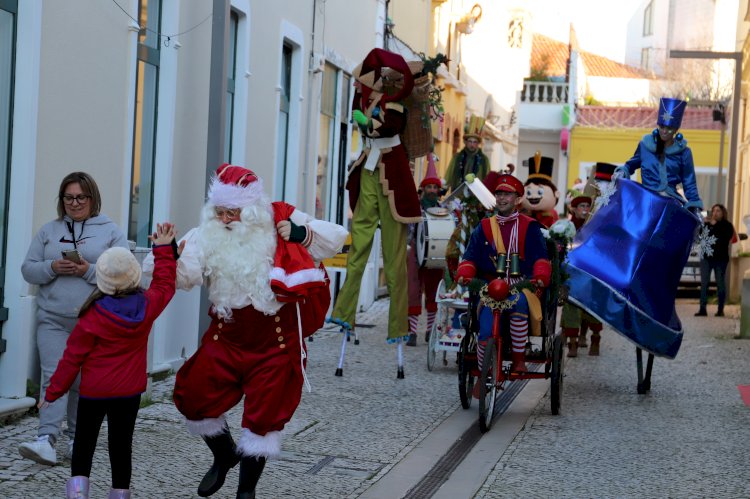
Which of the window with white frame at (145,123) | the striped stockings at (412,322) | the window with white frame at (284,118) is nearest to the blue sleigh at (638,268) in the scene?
the striped stockings at (412,322)

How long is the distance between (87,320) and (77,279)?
5.32ft

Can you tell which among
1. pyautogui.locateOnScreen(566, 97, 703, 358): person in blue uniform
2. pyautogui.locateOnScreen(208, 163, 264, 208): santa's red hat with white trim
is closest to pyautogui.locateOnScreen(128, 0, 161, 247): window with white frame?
pyautogui.locateOnScreen(566, 97, 703, 358): person in blue uniform

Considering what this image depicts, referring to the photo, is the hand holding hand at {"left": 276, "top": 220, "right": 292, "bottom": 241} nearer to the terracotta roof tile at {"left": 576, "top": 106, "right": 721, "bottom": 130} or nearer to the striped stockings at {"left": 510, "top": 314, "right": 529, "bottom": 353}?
the striped stockings at {"left": 510, "top": 314, "right": 529, "bottom": 353}

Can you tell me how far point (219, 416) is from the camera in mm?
6191

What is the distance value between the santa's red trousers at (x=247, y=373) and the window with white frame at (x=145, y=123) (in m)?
4.72

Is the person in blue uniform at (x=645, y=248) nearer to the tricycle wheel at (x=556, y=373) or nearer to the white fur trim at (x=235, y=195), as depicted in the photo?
the tricycle wheel at (x=556, y=373)

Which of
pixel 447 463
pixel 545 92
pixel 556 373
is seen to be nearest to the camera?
pixel 447 463

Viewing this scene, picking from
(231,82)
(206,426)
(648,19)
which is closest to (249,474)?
(206,426)

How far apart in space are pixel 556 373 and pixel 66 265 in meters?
3.91

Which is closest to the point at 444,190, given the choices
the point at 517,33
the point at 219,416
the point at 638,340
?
the point at 638,340

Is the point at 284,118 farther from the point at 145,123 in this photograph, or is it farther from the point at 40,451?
the point at 40,451

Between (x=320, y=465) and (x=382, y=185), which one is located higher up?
(x=382, y=185)

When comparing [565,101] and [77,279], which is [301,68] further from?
[565,101]

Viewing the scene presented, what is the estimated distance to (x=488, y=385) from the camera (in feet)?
29.1
